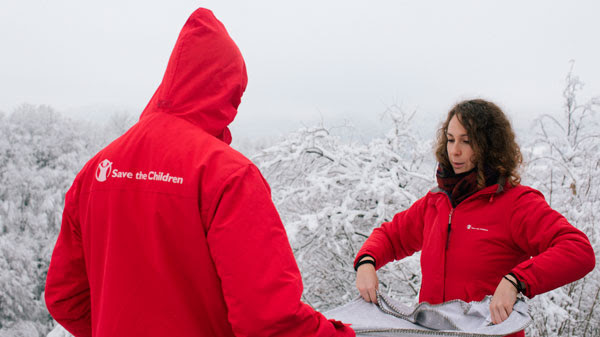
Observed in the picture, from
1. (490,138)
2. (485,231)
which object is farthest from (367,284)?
(490,138)

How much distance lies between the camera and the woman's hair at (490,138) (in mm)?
1763

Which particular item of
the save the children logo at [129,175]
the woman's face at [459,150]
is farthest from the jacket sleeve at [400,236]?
the save the children logo at [129,175]

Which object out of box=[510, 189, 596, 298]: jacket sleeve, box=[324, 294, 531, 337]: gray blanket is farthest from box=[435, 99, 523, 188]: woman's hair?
box=[324, 294, 531, 337]: gray blanket

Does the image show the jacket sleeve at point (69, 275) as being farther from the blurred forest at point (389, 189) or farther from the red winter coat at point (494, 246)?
the blurred forest at point (389, 189)

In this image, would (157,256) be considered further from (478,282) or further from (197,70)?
(478,282)

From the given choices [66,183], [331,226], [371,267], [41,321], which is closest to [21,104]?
[66,183]

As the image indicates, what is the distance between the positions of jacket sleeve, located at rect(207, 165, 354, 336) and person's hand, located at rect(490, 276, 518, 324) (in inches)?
27.5

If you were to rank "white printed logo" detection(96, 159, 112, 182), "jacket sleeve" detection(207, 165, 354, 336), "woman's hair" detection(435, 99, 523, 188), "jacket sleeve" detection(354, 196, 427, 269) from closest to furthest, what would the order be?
1. "jacket sleeve" detection(207, 165, 354, 336)
2. "white printed logo" detection(96, 159, 112, 182)
3. "woman's hair" detection(435, 99, 523, 188)
4. "jacket sleeve" detection(354, 196, 427, 269)

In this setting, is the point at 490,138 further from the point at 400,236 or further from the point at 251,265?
the point at 251,265

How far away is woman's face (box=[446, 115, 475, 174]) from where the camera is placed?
1.80 metres

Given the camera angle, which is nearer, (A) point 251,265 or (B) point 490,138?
(A) point 251,265

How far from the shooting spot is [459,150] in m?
1.82

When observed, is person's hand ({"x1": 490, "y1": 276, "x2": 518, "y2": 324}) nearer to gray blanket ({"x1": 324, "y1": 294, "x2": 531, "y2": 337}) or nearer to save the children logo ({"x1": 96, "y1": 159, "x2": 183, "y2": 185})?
gray blanket ({"x1": 324, "y1": 294, "x2": 531, "y2": 337})

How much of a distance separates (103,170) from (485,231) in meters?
1.31
